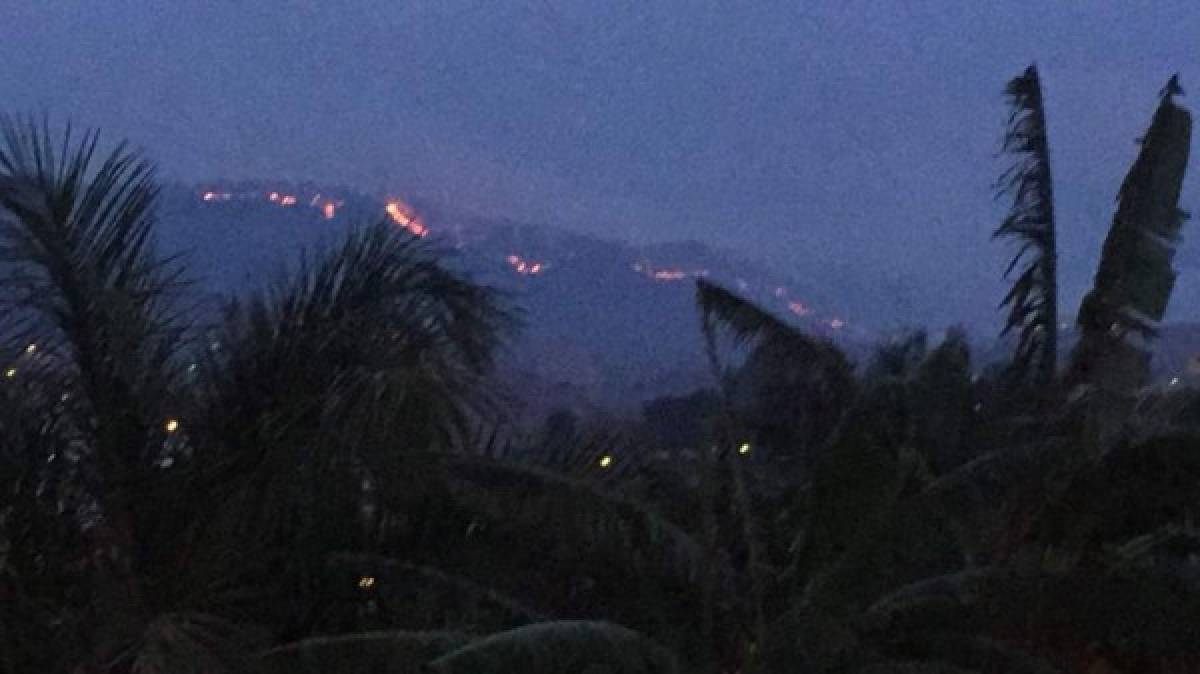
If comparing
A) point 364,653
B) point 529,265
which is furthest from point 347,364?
point 529,265

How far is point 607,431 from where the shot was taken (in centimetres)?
742

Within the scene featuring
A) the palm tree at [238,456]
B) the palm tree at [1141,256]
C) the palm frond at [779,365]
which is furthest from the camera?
the palm tree at [1141,256]

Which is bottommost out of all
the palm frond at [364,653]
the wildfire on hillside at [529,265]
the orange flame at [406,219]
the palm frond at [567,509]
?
the palm frond at [364,653]

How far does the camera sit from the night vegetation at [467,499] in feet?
19.9

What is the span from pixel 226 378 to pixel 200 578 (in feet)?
2.61

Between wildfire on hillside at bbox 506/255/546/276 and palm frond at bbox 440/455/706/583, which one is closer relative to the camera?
palm frond at bbox 440/455/706/583

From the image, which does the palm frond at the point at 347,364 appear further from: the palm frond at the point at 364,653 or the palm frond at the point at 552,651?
the palm frond at the point at 552,651

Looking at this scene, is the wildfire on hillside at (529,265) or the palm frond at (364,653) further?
the wildfire on hillside at (529,265)

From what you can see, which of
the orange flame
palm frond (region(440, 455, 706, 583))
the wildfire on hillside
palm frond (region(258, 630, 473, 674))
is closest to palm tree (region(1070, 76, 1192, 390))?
palm frond (region(440, 455, 706, 583))

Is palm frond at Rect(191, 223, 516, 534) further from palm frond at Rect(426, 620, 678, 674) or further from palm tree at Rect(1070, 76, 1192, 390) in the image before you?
palm tree at Rect(1070, 76, 1192, 390)

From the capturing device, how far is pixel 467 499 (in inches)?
277

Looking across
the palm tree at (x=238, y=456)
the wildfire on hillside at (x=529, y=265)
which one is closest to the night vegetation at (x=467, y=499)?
the palm tree at (x=238, y=456)

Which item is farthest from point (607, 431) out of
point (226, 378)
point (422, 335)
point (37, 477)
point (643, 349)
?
point (643, 349)

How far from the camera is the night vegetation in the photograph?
6.07m
